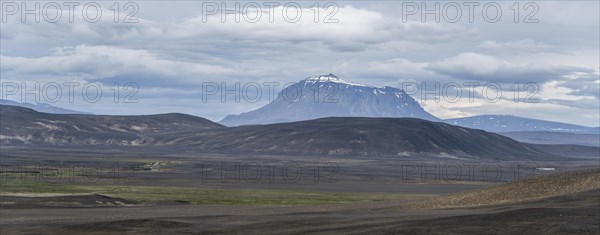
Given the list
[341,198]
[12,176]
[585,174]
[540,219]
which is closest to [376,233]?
[540,219]

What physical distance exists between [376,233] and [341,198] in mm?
55673

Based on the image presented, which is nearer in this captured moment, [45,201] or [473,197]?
[473,197]

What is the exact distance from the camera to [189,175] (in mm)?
168250

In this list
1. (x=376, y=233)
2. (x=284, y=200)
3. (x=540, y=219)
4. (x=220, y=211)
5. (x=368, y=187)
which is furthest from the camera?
(x=368, y=187)

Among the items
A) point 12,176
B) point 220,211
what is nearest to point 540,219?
point 220,211

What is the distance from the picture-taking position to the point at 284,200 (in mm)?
102375

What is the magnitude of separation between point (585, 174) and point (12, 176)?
98164mm

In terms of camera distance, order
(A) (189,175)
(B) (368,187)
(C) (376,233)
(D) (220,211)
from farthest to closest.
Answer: (A) (189,175), (B) (368,187), (D) (220,211), (C) (376,233)

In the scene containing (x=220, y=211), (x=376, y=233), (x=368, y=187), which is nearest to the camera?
(x=376, y=233)

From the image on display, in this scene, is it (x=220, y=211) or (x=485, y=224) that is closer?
(x=485, y=224)

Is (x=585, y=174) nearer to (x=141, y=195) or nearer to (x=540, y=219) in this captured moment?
(x=540, y=219)

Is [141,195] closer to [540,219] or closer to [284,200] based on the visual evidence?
[284,200]

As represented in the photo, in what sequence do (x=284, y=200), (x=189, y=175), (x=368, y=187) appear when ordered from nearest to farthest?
(x=284, y=200) < (x=368, y=187) < (x=189, y=175)

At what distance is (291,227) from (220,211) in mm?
20877
